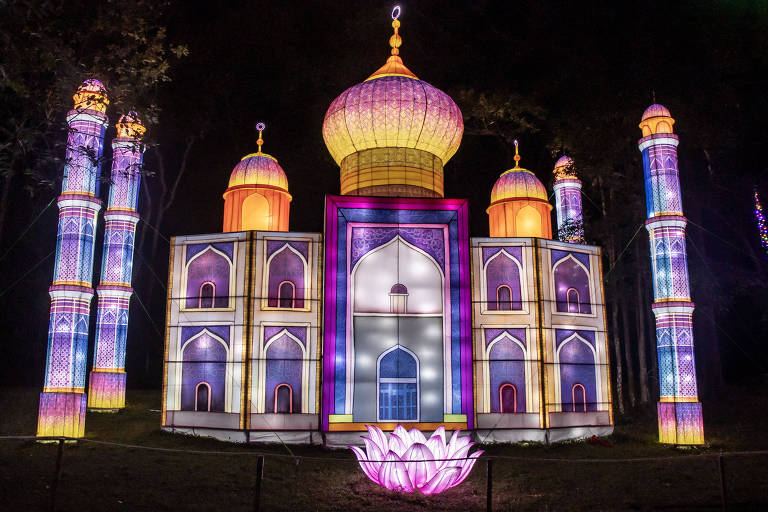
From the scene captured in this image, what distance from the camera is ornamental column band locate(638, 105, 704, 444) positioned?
1318cm

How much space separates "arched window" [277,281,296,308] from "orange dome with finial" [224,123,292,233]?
3.33 m

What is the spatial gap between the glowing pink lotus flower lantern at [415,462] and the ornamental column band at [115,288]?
8893 mm

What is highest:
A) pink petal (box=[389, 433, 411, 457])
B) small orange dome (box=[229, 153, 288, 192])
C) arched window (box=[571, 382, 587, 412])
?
small orange dome (box=[229, 153, 288, 192])

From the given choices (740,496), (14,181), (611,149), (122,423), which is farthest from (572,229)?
(14,181)

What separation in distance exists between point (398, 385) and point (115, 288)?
7.72 metres

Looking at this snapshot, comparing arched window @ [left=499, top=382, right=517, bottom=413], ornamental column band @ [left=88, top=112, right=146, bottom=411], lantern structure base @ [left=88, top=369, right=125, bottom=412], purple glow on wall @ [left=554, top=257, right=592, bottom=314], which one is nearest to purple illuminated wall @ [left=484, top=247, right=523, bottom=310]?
purple glow on wall @ [left=554, top=257, right=592, bottom=314]

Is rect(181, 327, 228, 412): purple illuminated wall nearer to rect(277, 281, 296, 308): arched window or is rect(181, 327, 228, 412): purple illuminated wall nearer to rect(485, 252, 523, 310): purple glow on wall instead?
rect(277, 281, 296, 308): arched window

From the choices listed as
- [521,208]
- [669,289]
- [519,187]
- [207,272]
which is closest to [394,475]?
[207,272]

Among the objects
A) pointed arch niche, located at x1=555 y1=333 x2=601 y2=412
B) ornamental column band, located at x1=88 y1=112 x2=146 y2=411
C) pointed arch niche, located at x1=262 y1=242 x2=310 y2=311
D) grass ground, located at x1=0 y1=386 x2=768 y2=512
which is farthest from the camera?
ornamental column band, located at x1=88 y1=112 x2=146 y2=411

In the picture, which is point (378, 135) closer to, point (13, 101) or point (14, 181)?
point (13, 101)

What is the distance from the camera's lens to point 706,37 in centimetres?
1576

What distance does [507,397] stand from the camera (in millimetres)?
14117

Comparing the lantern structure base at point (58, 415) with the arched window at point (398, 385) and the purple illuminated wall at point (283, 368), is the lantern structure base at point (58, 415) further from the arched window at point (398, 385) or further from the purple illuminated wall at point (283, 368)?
the arched window at point (398, 385)

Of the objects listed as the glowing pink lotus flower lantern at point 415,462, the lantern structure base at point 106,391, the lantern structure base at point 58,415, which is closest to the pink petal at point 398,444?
the glowing pink lotus flower lantern at point 415,462
